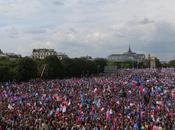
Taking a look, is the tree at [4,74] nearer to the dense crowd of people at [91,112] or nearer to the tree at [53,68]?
the tree at [53,68]

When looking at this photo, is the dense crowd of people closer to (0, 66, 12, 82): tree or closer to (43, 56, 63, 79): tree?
(0, 66, 12, 82): tree

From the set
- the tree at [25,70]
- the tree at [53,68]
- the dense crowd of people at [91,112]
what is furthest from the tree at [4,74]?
the dense crowd of people at [91,112]

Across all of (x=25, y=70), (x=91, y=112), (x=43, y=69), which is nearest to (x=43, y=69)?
(x=43, y=69)

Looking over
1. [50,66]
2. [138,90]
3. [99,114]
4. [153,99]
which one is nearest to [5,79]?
[50,66]

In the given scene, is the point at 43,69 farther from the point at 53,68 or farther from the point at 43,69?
the point at 53,68

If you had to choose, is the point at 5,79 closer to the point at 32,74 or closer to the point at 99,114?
the point at 32,74

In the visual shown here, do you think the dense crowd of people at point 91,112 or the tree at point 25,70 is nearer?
the dense crowd of people at point 91,112
